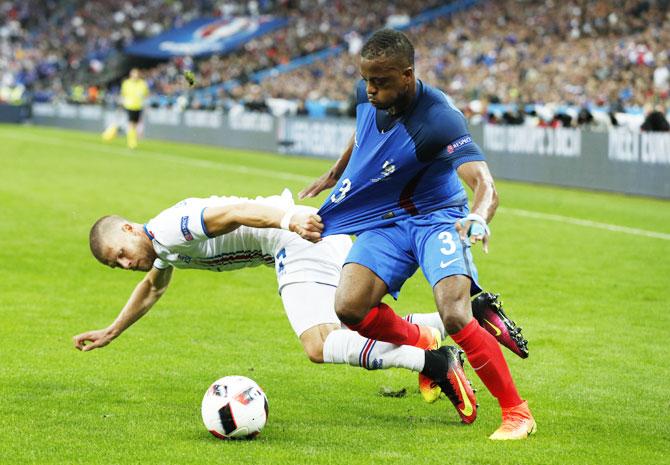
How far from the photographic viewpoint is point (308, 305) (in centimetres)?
671

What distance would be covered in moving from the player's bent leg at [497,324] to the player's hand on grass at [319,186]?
1.18 meters

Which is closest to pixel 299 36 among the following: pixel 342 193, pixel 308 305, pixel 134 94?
pixel 134 94

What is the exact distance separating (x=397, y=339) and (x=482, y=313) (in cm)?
75

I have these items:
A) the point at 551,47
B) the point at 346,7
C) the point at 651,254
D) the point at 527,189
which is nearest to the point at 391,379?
the point at 651,254

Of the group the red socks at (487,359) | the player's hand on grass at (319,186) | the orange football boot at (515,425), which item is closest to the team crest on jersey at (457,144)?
the red socks at (487,359)

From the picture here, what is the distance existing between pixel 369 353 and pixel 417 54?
37470 millimetres

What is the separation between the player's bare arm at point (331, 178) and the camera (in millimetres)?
7105

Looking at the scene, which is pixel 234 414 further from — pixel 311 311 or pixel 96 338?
pixel 96 338

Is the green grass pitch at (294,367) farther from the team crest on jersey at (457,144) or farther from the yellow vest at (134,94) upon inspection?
the yellow vest at (134,94)

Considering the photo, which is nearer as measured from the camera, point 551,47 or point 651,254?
point 651,254

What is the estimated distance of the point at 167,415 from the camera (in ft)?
21.4

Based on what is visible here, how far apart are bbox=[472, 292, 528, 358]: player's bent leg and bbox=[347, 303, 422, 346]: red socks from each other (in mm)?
531

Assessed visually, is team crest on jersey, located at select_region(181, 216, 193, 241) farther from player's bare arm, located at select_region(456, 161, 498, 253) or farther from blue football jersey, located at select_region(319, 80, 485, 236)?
player's bare arm, located at select_region(456, 161, 498, 253)

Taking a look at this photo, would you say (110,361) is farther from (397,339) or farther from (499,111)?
(499,111)
